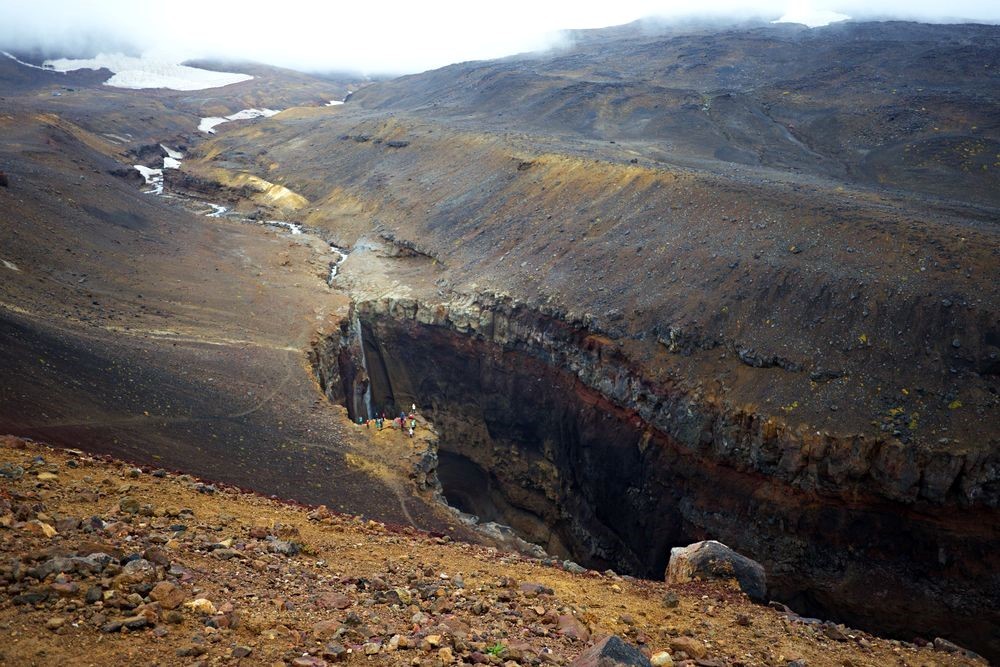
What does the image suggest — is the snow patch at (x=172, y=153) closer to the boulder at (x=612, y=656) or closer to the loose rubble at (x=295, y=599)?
the loose rubble at (x=295, y=599)

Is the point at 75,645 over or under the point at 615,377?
over

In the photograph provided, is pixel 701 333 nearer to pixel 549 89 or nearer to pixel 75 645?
pixel 75 645

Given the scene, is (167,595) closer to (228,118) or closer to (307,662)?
(307,662)

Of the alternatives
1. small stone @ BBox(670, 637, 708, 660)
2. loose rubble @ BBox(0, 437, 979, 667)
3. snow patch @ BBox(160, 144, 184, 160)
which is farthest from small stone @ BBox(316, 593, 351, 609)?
snow patch @ BBox(160, 144, 184, 160)

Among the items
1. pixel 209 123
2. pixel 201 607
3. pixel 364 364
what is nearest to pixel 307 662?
pixel 201 607

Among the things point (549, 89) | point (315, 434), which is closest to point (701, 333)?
point (315, 434)

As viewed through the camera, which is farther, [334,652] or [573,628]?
[573,628]

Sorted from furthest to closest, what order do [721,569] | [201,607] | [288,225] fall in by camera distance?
1. [288,225]
2. [721,569]
3. [201,607]

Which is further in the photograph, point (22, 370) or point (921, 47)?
point (921, 47)
